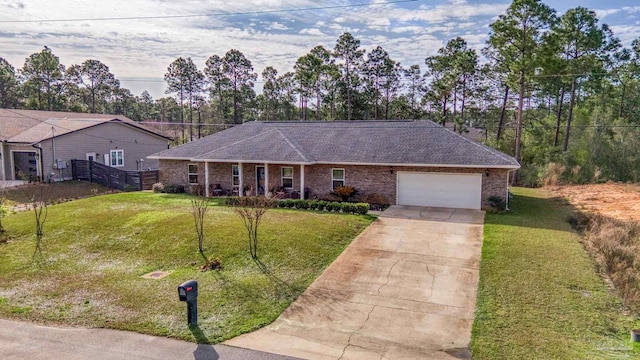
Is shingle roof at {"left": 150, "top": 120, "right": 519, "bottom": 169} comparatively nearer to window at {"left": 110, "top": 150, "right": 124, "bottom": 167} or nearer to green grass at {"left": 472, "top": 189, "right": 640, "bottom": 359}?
green grass at {"left": 472, "top": 189, "right": 640, "bottom": 359}

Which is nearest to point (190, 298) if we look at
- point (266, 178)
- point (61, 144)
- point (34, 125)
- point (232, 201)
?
point (232, 201)

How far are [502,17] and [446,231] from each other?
19812 millimetres

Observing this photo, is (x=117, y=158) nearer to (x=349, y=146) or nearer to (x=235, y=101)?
(x=235, y=101)

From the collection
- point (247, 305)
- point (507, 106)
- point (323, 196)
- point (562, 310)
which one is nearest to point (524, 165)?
point (507, 106)

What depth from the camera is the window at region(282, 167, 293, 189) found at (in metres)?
22.2

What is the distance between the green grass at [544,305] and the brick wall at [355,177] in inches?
181

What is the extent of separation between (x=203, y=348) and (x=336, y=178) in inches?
583

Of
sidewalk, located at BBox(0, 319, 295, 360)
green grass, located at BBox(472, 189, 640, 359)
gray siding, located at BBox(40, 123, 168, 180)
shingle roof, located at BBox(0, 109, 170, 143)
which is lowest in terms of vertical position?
sidewalk, located at BBox(0, 319, 295, 360)

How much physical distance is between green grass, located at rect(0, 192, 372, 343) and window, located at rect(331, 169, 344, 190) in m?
3.78

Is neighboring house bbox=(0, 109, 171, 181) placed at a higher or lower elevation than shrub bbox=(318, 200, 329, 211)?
higher

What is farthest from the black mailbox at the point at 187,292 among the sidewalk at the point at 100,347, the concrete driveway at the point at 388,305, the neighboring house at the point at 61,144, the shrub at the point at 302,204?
the neighboring house at the point at 61,144

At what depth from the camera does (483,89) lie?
138ft

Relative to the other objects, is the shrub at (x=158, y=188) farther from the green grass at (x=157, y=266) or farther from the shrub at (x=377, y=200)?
the shrub at (x=377, y=200)

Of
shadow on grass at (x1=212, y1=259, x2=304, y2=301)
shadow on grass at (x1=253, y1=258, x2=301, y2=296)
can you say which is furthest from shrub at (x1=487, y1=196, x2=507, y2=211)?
shadow on grass at (x1=212, y1=259, x2=304, y2=301)
